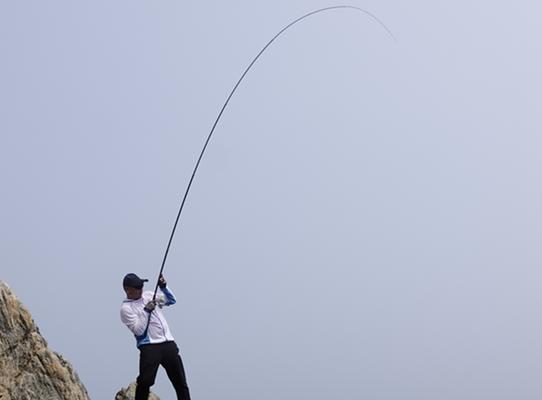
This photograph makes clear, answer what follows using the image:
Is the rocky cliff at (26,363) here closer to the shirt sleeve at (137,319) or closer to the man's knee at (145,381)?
the man's knee at (145,381)

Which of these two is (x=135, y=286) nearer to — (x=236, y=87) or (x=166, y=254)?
(x=166, y=254)

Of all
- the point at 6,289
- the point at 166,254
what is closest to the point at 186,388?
the point at 166,254

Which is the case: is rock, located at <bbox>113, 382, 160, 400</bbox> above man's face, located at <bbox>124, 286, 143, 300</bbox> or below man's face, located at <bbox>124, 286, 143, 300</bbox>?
below

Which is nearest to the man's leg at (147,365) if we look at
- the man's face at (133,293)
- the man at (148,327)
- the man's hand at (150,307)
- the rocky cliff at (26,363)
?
the man at (148,327)

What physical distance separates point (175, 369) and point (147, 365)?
64 centimetres

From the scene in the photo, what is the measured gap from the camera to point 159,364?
17031 millimetres

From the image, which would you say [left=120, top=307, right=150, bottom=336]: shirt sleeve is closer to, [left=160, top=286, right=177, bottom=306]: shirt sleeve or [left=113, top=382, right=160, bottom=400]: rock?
[left=160, top=286, right=177, bottom=306]: shirt sleeve

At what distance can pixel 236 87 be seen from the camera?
66.5 feet

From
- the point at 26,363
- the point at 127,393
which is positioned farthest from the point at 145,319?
the point at 127,393

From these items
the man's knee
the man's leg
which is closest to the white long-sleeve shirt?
the man's leg

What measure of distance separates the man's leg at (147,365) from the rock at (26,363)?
175cm

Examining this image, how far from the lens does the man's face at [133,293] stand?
54.6 feet

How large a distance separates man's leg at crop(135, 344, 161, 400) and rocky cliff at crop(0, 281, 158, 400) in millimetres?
1746

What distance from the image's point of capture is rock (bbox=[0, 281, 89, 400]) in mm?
17016
